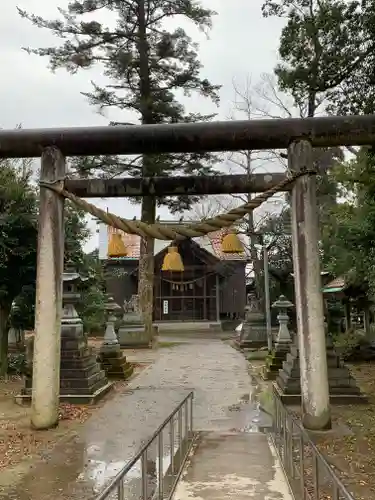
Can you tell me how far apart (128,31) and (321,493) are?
19.7 meters

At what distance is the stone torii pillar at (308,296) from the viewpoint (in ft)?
25.1

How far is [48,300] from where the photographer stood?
26.4 ft

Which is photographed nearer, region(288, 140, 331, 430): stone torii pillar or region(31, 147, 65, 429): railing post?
region(288, 140, 331, 430): stone torii pillar

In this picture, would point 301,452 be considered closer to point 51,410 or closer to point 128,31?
point 51,410

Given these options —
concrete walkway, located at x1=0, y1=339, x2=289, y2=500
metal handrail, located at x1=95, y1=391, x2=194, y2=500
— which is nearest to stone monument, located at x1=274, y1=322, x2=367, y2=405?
concrete walkway, located at x1=0, y1=339, x2=289, y2=500

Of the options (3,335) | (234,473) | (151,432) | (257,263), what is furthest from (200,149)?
(257,263)

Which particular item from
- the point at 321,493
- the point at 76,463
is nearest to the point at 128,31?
the point at 76,463

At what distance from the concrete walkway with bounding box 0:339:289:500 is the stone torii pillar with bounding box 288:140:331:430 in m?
0.99

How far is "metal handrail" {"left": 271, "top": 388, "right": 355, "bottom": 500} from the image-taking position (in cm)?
414

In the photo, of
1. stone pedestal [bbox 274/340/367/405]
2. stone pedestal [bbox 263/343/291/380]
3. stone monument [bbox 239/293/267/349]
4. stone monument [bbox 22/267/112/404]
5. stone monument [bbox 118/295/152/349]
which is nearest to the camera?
stone pedestal [bbox 274/340/367/405]

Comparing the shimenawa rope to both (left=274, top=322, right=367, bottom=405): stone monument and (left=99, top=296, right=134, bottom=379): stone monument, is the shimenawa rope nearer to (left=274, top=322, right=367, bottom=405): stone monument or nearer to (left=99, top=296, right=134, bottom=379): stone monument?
(left=274, top=322, right=367, bottom=405): stone monument

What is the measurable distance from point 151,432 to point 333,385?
4.07 m

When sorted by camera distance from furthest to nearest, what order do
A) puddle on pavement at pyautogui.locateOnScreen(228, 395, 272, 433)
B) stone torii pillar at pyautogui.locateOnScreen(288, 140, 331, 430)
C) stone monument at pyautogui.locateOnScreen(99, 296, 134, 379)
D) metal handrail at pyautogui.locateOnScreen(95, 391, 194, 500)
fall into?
stone monument at pyautogui.locateOnScreen(99, 296, 134, 379)
puddle on pavement at pyautogui.locateOnScreen(228, 395, 272, 433)
stone torii pillar at pyautogui.locateOnScreen(288, 140, 331, 430)
metal handrail at pyautogui.locateOnScreen(95, 391, 194, 500)

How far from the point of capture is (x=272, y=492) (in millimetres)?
5023
